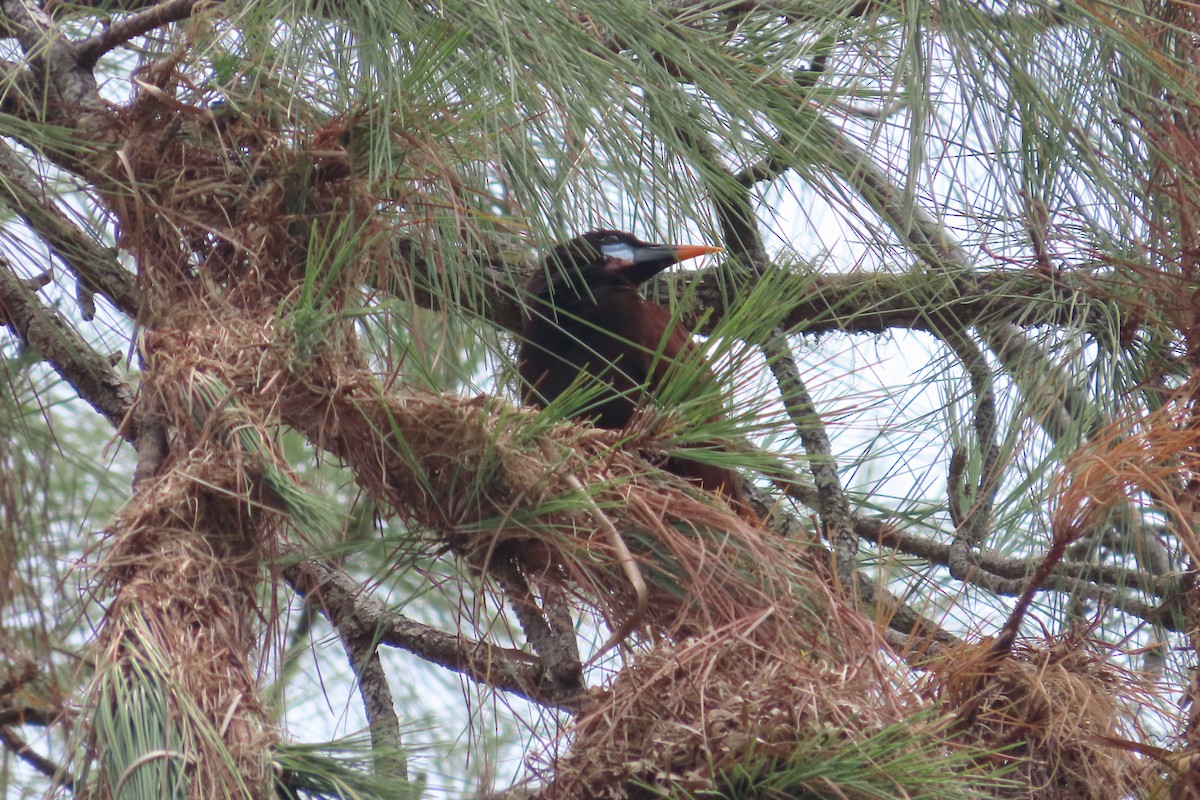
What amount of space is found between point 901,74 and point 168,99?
2.41 feet

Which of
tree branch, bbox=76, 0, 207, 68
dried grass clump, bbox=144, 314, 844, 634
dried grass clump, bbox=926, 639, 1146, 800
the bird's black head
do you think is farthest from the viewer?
the bird's black head

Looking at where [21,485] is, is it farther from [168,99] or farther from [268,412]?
[168,99]

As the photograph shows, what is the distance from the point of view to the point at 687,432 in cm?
128

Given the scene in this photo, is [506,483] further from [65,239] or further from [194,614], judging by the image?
[65,239]

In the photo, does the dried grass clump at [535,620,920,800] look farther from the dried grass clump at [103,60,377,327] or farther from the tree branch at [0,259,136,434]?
the tree branch at [0,259,136,434]

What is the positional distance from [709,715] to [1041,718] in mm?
454

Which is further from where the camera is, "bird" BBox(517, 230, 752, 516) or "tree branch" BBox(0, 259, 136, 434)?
"bird" BBox(517, 230, 752, 516)

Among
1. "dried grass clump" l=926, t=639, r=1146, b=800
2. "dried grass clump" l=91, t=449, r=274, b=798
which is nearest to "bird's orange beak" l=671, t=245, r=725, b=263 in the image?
"dried grass clump" l=926, t=639, r=1146, b=800

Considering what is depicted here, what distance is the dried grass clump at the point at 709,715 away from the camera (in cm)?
107

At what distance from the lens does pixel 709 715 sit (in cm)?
108

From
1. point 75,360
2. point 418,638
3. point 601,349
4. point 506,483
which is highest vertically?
point 601,349

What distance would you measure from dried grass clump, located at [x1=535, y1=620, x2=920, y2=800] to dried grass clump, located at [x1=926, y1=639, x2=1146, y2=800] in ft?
0.60

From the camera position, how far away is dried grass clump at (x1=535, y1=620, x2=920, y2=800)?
107 cm

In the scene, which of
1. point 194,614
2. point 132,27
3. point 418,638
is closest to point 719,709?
point 194,614
